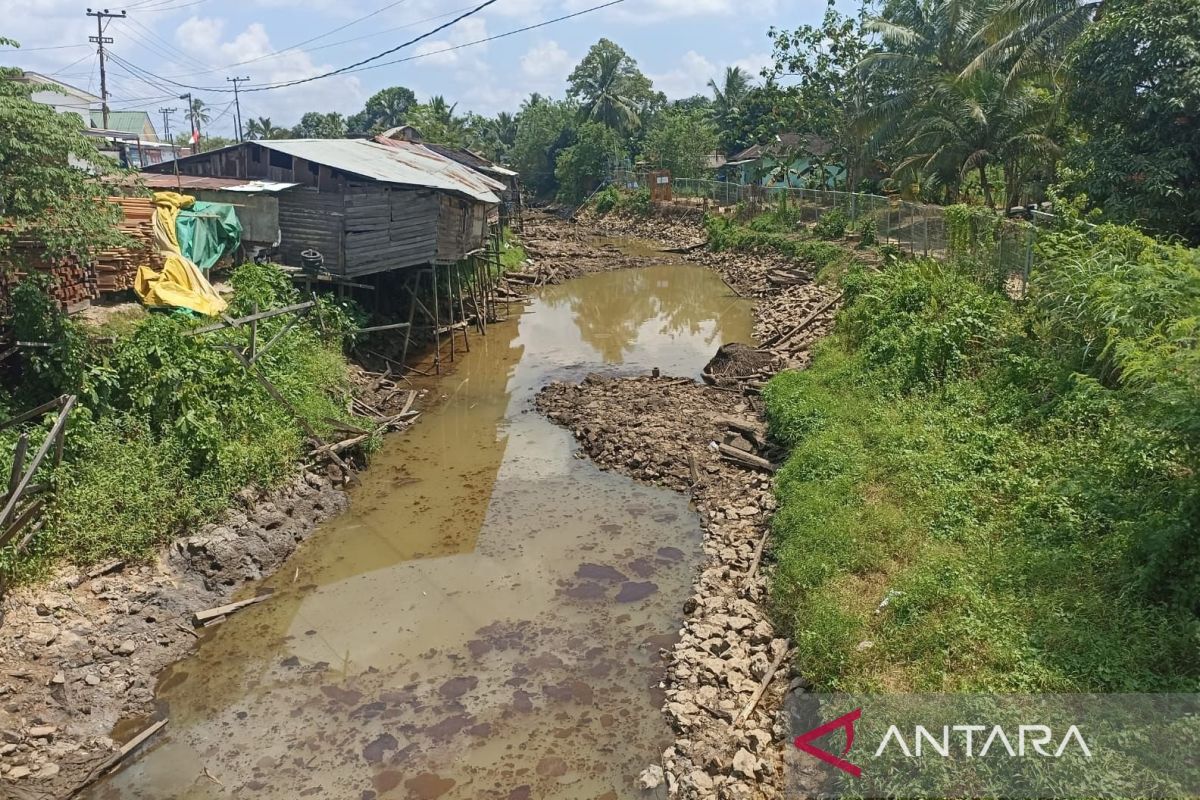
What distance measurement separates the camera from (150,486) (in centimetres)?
1012

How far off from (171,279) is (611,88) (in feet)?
156

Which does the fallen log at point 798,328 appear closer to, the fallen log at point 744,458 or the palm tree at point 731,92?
the fallen log at point 744,458

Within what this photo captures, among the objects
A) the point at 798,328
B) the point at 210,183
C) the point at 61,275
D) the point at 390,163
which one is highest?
the point at 390,163

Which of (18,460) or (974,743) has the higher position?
(18,460)

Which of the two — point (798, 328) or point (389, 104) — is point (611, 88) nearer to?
point (389, 104)

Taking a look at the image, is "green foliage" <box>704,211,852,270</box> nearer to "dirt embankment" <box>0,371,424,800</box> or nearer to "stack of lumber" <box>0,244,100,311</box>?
"dirt embankment" <box>0,371,424,800</box>

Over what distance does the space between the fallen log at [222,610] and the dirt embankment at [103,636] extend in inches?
3.9

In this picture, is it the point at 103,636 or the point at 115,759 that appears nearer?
the point at 115,759

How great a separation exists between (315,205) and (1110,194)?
16781 millimetres

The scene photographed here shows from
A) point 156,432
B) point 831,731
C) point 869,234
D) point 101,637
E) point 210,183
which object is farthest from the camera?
point 869,234

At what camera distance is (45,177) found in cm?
945

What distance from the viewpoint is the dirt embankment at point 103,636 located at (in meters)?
7.24

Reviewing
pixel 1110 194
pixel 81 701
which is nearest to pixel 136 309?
pixel 81 701

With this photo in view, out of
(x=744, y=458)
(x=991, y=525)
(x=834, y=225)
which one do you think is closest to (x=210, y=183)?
(x=744, y=458)
